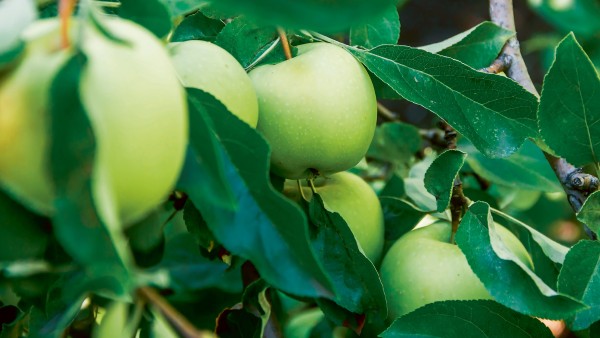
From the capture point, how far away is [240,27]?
1.98 feet

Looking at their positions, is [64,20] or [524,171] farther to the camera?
[524,171]

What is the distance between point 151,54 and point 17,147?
7 cm

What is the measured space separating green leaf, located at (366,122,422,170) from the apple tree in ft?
0.31

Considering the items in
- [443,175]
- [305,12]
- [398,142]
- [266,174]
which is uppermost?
[305,12]

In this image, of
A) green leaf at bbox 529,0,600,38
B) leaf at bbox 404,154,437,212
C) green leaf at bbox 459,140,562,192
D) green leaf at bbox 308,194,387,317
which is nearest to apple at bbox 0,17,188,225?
green leaf at bbox 308,194,387,317

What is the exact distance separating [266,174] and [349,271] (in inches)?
8.0

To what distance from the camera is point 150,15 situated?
0.43 metres

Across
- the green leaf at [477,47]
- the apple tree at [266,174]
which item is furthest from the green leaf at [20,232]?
the green leaf at [477,47]

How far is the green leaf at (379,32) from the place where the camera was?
739 millimetres

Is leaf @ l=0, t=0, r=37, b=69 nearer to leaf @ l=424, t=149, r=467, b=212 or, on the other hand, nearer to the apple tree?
the apple tree

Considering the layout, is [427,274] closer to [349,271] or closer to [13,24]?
[349,271]

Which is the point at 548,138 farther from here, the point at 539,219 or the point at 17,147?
the point at 539,219

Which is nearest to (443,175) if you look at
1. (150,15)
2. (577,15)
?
(150,15)

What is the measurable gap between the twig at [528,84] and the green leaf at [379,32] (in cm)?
12
